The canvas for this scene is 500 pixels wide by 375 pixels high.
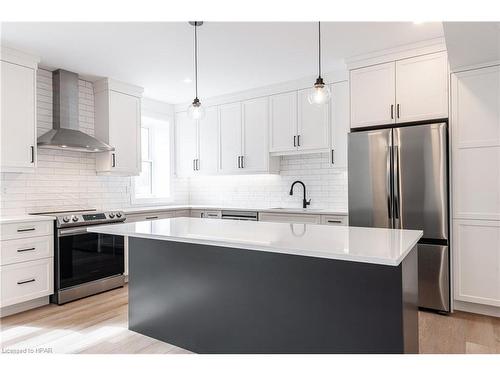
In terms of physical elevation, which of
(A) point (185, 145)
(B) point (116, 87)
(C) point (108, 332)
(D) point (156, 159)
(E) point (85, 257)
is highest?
(B) point (116, 87)

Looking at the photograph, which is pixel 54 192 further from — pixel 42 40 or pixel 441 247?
pixel 441 247

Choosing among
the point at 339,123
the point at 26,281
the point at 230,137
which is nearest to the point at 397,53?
the point at 339,123

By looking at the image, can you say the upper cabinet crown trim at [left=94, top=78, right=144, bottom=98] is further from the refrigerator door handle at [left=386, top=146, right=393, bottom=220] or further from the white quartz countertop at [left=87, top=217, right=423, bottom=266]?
the refrigerator door handle at [left=386, top=146, right=393, bottom=220]

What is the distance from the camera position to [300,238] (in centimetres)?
206

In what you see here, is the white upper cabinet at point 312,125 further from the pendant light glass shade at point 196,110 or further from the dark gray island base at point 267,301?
the dark gray island base at point 267,301

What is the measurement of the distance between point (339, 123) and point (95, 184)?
322 cm

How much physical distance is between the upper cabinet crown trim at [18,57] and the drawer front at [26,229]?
1609 mm

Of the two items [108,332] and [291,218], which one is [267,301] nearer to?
[108,332]

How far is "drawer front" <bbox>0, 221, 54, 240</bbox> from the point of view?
10.8 feet

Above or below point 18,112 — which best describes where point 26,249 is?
below

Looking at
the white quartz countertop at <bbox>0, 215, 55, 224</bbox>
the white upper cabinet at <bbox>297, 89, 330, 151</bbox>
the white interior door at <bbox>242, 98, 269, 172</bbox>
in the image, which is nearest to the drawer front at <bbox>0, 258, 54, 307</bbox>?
the white quartz countertop at <bbox>0, 215, 55, 224</bbox>

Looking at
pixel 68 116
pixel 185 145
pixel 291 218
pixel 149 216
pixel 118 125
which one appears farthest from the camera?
pixel 185 145

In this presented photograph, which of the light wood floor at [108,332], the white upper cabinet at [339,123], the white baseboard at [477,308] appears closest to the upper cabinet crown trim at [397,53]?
the white upper cabinet at [339,123]

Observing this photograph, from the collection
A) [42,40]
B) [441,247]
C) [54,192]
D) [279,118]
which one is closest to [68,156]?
[54,192]
